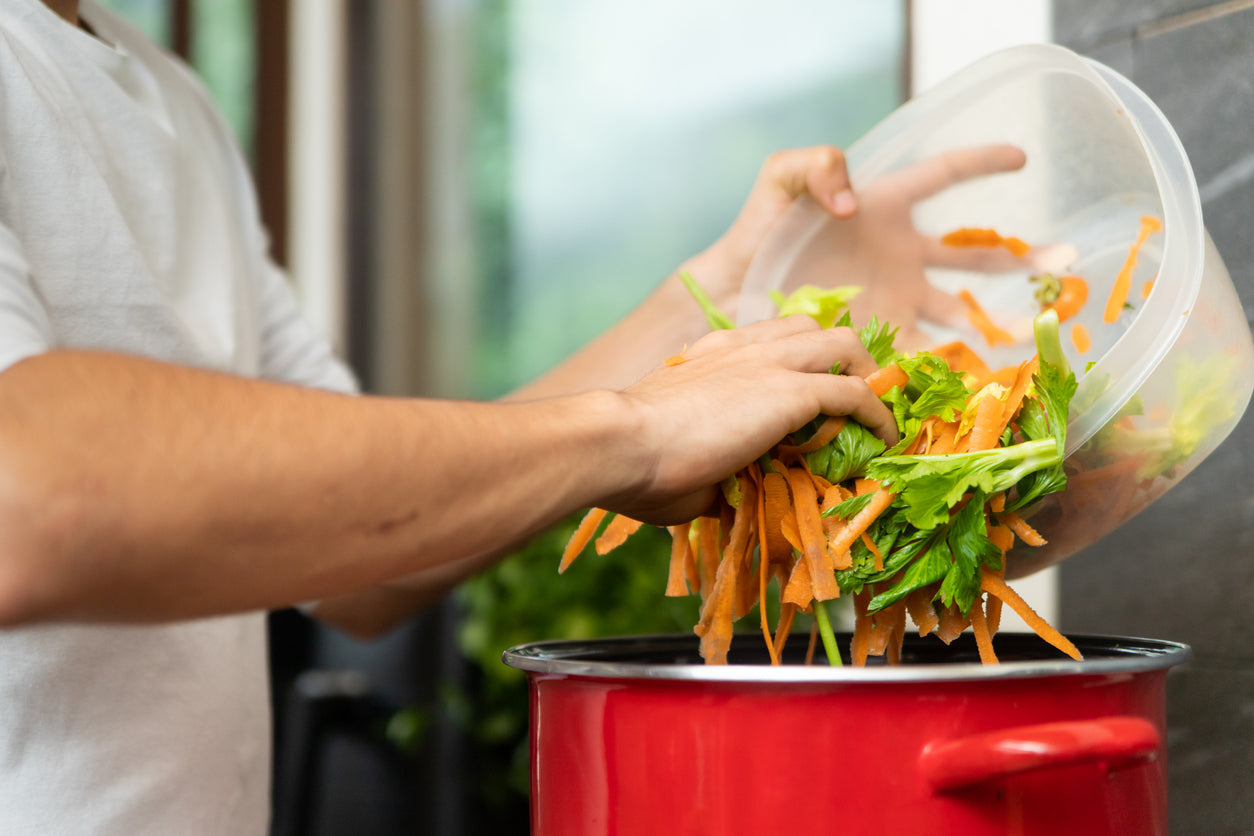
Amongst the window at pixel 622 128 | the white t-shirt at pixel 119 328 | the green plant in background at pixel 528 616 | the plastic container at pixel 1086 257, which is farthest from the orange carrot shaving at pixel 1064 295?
the green plant in background at pixel 528 616

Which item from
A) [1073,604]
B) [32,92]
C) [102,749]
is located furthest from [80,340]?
[1073,604]

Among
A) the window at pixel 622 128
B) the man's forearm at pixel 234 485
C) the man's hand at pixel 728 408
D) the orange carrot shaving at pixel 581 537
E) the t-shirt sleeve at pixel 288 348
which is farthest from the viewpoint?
the window at pixel 622 128

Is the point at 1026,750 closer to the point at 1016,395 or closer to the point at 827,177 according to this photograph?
the point at 1016,395

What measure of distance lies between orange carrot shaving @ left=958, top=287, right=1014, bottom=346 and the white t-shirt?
0.57m

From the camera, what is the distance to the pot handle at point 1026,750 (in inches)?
19.5

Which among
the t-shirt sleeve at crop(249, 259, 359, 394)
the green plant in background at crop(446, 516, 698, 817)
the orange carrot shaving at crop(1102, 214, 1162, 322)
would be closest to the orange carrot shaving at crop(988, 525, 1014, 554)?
the orange carrot shaving at crop(1102, 214, 1162, 322)

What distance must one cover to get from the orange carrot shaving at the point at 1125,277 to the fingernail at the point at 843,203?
0.18m

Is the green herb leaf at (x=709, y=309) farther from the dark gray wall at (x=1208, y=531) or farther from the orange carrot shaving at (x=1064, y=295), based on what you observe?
the dark gray wall at (x=1208, y=531)

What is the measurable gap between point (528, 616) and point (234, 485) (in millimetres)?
1305

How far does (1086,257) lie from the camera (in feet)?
2.48

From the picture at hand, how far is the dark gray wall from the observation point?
85cm

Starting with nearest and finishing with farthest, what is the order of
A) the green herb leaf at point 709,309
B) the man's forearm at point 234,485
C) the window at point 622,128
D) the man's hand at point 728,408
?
the man's forearm at point 234,485
the man's hand at point 728,408
the green herb leaf at point 709,309
the window at point 622,128

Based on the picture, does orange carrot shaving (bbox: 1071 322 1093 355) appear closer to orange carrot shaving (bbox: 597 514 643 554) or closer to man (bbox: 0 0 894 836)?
man (bbox: 0 0 894 836)

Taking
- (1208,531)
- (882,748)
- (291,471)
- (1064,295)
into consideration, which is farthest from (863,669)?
(1208,531)
